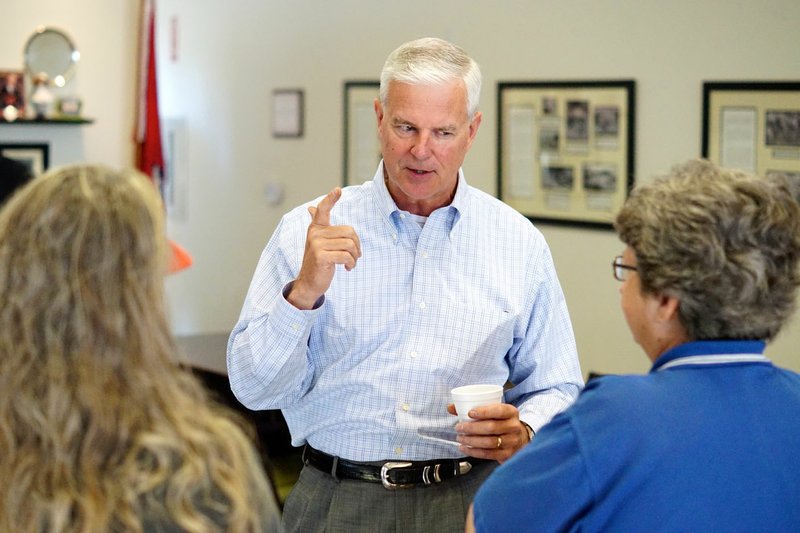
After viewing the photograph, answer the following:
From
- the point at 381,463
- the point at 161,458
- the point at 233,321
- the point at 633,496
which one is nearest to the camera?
the point at 161,458

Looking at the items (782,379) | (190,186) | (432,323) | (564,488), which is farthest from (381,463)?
(190,186)

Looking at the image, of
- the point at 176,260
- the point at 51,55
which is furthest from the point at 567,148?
the point at 51,55

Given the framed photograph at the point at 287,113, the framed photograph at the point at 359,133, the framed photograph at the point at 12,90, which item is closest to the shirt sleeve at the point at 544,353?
the framed photograph at the point at 359,133

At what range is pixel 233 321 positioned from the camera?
7320mm

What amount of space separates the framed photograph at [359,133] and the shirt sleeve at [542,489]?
4.41 metres

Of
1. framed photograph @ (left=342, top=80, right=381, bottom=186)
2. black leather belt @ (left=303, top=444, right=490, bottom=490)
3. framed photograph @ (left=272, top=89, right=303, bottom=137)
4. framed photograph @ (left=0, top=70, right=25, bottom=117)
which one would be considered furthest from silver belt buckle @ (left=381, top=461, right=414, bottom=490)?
framed photograph @ (left=0, top=70, right=25, bottom=117)

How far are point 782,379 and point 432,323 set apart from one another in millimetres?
800

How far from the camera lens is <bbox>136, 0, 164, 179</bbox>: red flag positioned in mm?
7484

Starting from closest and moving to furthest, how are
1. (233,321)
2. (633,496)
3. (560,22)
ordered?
(633,496), (560,22), (233,321)

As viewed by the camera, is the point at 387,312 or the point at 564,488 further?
the point at 387,312

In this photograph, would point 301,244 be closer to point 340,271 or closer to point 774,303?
point 340,271

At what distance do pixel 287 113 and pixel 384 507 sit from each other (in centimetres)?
476

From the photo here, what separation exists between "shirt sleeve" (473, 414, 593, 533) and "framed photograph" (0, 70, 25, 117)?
20.1 ft

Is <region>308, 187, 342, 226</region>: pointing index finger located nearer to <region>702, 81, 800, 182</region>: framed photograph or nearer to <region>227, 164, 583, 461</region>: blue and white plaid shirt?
<region>227, 164, 583, 461</region>: blue and white plaid shirt
